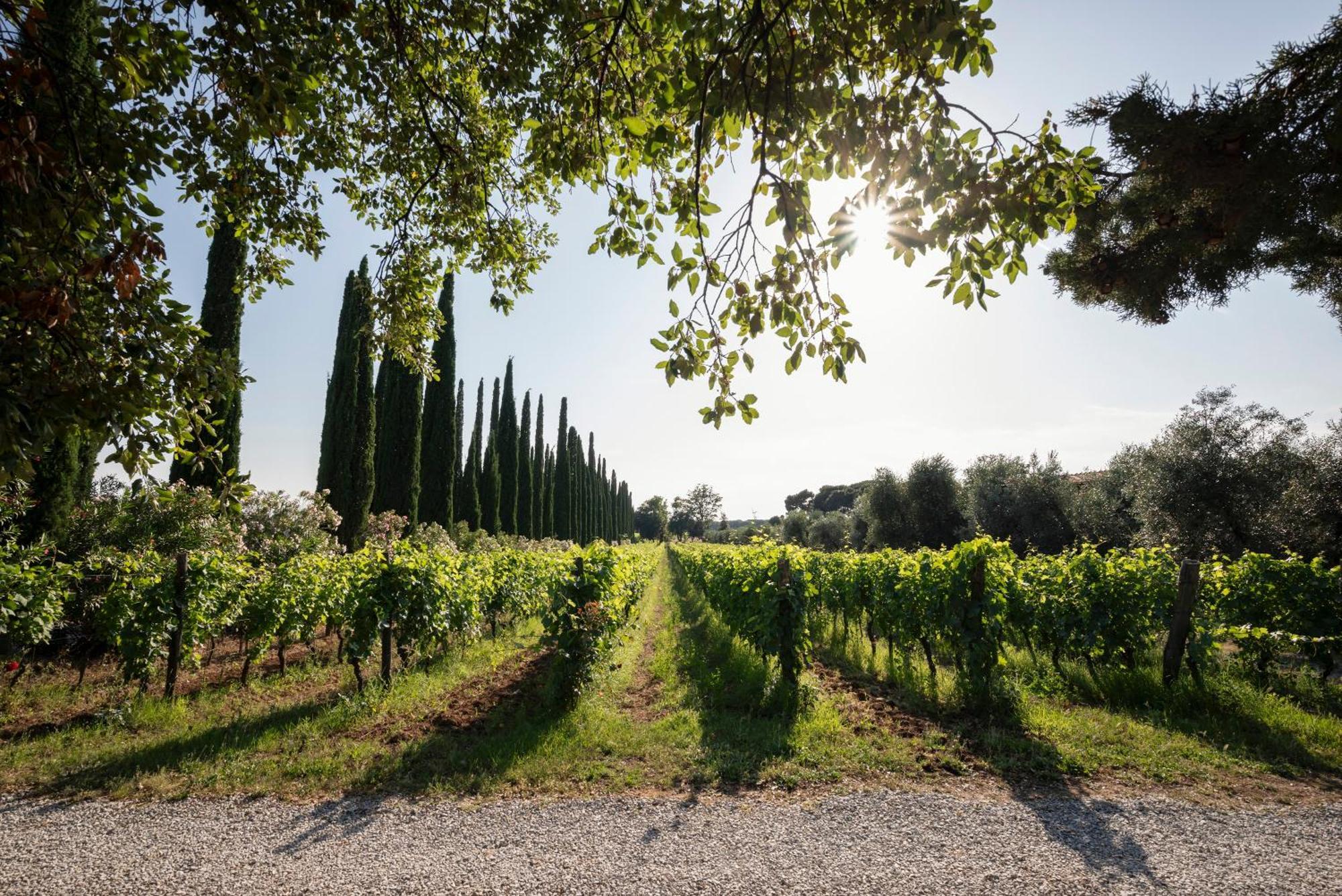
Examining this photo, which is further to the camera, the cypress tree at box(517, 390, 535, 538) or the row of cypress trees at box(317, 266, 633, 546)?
the cypress tree at box(517, 390, 535, 538)

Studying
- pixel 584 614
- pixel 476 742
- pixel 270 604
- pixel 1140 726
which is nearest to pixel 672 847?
pixel 476 742

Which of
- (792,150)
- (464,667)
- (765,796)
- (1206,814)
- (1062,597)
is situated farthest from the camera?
(464,667)

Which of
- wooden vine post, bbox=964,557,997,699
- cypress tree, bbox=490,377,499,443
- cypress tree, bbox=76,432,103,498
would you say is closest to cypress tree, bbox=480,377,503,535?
cypress tree, bbox=490,377,499,443

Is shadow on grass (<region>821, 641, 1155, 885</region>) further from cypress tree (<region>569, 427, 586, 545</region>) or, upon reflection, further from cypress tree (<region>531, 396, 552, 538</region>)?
cypress tree (<region>569, 427, 586, 545</region>)

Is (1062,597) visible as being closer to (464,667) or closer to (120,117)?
(464,667)

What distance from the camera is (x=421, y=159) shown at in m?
4.52

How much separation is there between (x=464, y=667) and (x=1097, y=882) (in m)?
8.13

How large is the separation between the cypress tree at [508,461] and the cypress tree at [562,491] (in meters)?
8.84

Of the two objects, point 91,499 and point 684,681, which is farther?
point 91,499

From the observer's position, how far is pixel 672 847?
3.84 m

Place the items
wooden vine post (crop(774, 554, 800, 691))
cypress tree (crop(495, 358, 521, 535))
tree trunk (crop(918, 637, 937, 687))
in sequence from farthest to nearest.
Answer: cypress tree (crop(495, 358, 521, 535)), tree trunk (crop(918, 637, 937, 687)), wooden vine post (crop(774, 554, 800, 691))

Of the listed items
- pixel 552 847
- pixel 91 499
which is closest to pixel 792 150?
pixel 552 847

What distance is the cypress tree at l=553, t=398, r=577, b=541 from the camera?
41.8 m

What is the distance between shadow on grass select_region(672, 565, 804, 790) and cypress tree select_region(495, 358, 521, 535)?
2179 centimetres
